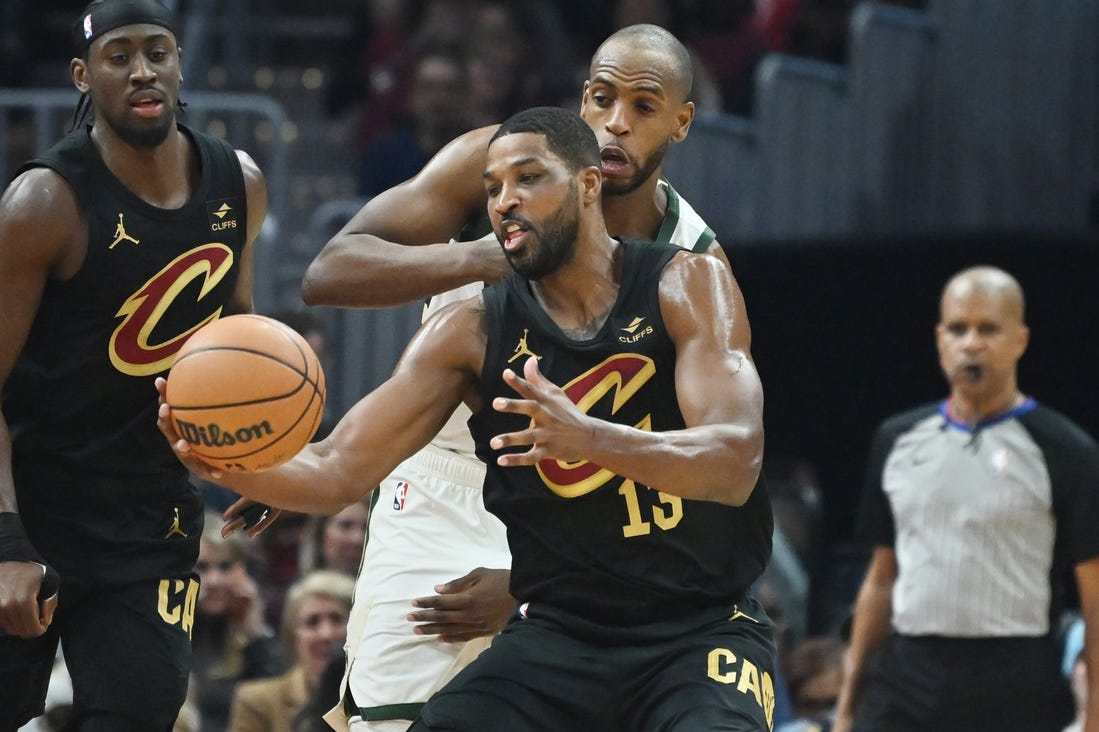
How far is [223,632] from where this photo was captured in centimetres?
832

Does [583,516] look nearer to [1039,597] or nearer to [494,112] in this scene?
[1039,597]

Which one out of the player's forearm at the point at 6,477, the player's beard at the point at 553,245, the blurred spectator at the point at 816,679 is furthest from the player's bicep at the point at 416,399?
the blurred spectator at the point at 816,679

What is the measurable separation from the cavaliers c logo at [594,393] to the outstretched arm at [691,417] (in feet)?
0.36

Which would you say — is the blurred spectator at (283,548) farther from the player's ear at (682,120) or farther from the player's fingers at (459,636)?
the player's ear at (682,120)

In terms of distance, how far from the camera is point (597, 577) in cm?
479

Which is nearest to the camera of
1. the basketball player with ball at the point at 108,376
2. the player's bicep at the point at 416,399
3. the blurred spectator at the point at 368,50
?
the player's bicep at the point at 416,399

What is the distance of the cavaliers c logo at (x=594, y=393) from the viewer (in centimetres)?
480

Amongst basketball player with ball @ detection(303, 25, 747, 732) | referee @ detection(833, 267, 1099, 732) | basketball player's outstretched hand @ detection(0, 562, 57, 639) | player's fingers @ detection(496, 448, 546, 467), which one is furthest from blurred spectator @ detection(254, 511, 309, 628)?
player's fingers @ detection(496, 448, 546, 467)

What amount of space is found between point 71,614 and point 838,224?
7.02m

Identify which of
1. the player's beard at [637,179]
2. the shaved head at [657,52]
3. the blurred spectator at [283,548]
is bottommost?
the blurred spectator at [283,548]

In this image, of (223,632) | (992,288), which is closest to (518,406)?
(992,288)

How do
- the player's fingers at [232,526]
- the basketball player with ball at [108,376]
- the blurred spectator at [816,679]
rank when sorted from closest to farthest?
the player's fingers at [232,526] → the basketball player with ball at [108,376] → the blurred spectator at [816,679]

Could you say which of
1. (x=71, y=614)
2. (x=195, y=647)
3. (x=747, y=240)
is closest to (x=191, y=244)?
(x=71, y=614)

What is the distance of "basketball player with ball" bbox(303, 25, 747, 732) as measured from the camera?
17.3ft
